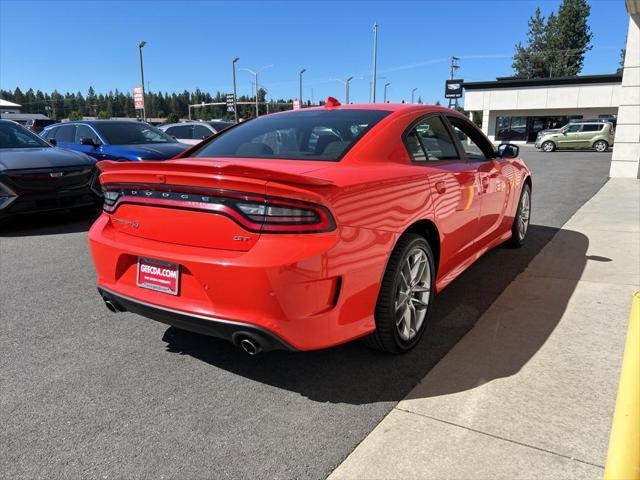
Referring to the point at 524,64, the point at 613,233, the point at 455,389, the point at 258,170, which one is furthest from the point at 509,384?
the point at 524,64

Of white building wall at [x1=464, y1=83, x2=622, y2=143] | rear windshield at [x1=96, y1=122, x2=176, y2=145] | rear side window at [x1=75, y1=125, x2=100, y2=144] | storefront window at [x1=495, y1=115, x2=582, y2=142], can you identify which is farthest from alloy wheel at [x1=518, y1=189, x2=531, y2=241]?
storefront window at [x1=495, y1=115, x2=582, y2=142]

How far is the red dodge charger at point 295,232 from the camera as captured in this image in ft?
7.66

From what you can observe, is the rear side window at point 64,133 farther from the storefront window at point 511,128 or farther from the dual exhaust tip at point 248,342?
the storefront window at point 511,128

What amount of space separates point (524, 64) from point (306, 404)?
9351 cm

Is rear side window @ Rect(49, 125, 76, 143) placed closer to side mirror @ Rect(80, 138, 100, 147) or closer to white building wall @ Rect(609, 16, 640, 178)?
side mirror @ Rect(80, 138, 100, 147)

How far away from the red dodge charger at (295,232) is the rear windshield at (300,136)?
0.05 feet

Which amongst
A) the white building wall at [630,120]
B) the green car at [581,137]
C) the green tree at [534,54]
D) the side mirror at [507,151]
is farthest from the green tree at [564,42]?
the side mirror at [507,151]

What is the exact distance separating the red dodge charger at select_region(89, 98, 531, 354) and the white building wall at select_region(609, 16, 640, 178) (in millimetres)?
13120

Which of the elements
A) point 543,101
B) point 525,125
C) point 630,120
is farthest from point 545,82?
point 630,120

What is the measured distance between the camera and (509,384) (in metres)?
2.78

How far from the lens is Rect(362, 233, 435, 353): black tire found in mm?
2814

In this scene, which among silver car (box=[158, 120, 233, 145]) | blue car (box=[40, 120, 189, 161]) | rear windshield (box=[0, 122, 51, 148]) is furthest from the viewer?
silver car (box=[158, 120, 233, 145])

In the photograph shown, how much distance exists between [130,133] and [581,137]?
25264 mm

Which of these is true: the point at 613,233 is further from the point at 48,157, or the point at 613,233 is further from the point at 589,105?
the point at 589,105
